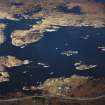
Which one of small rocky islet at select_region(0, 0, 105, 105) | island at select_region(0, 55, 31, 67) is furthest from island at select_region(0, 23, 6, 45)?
island at select_region(0, 55, 31, 67)

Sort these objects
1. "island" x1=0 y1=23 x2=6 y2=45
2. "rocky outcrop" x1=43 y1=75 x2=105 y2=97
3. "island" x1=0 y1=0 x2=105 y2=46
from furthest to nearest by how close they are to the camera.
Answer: "island" x1=0 y1=0 x2=105 y2=46, "island" x1=0 y1=23 x2=6 y2=45, "rocky outcrop" x1=43 y1=75 x2=105 y2=97

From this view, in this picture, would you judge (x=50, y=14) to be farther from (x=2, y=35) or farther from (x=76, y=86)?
(x=76, y=86)

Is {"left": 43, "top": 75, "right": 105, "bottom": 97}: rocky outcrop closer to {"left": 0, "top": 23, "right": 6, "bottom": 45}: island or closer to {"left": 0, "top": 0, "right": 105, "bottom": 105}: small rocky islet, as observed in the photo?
{"left": 0, "top": 0, "right": 105, "bottom": 105}: small rocky islet

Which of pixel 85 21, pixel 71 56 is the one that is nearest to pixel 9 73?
pixel 71 56

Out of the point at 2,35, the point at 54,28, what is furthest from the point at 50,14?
the point at 2,35

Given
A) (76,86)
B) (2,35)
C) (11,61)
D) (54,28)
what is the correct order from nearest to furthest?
(76,86)
(11,61)
(2,35)
(54,28)

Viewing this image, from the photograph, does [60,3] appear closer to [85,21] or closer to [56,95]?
[85,21]
